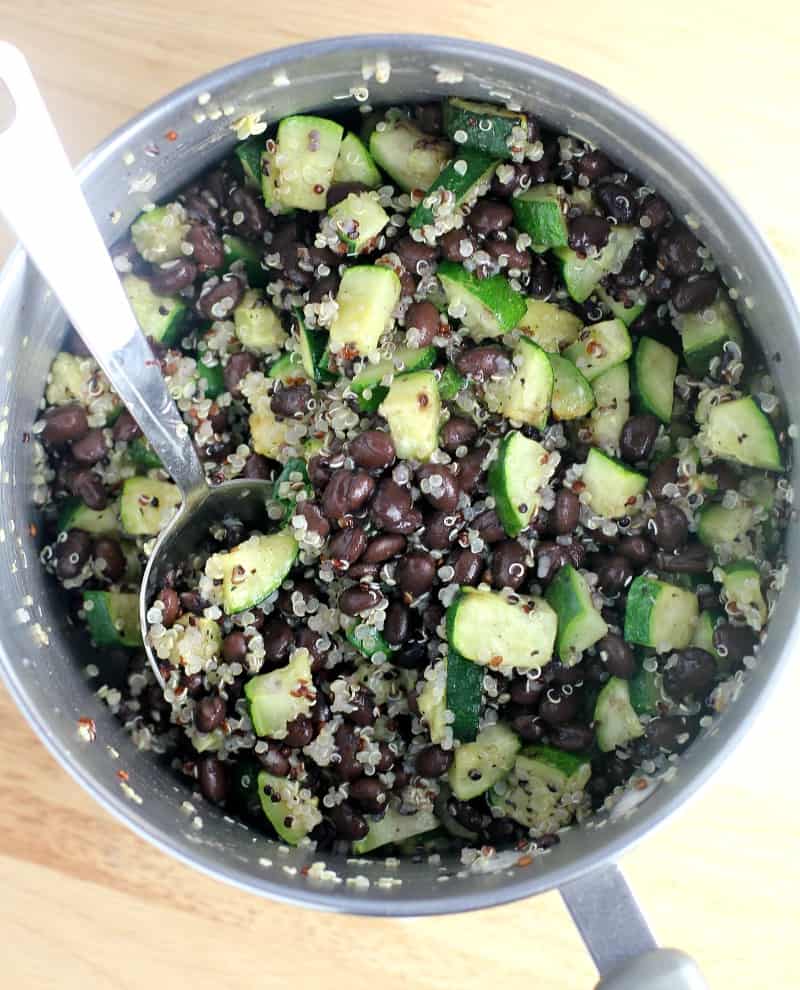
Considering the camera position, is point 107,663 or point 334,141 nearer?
point 334,141

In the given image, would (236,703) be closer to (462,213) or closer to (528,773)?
(528,773)

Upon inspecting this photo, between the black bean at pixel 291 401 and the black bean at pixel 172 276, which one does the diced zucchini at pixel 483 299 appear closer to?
the black bean at pixel 291 401

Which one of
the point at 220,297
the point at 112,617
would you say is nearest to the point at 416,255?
the point at 220,297

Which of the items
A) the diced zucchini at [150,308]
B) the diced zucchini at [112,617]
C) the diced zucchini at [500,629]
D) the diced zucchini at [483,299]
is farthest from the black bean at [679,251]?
the diced zucchini at [112,617]

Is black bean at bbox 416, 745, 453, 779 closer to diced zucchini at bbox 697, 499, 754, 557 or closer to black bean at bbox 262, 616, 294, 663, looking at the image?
black bean at bbox 262, 616, 294, 663

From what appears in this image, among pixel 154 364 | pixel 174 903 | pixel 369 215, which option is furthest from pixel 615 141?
pixel 174 903

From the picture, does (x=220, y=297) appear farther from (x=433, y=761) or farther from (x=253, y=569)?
(x=433, y=761)
